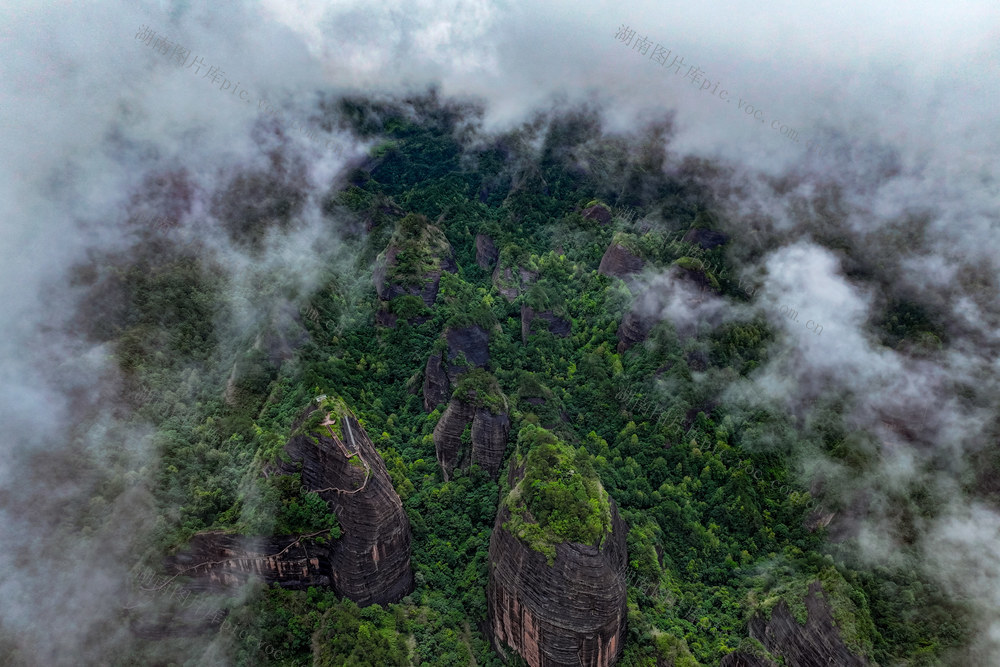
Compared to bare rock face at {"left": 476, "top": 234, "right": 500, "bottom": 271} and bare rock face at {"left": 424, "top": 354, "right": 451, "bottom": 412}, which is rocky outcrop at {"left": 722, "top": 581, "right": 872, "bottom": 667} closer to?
bare rock face at {"left": 424, "top": 354, "right": 451, "bottom": 412}

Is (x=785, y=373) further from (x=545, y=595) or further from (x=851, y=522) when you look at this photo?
(x=545, y=595)

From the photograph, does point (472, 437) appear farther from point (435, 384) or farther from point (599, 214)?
point (599, 214)

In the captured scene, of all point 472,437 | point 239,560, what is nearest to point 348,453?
point 239,560

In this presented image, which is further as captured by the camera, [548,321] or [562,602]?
[548,321]

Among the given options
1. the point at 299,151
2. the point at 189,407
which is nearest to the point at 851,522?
the point at 189,407

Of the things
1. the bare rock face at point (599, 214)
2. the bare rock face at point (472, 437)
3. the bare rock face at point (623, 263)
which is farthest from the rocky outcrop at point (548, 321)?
the bare rock face at point (599, 214)

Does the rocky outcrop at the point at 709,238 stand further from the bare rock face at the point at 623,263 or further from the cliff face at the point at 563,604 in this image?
the cliff face at the point at 563,604

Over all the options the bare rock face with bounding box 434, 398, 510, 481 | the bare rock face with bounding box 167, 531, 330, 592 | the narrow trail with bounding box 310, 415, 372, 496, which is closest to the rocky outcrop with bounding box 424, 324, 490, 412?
the bare rock face with bounding box 434, 398, 510, 481
